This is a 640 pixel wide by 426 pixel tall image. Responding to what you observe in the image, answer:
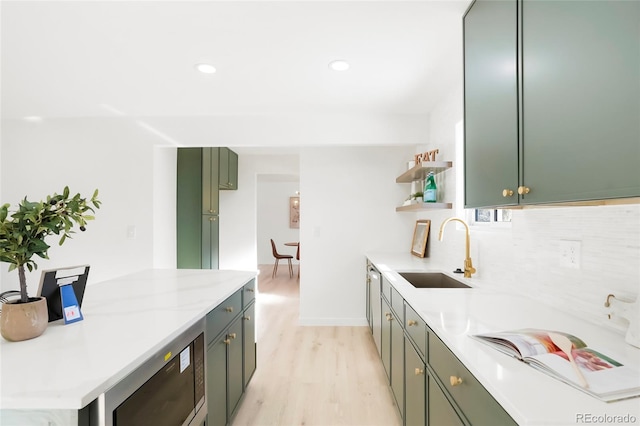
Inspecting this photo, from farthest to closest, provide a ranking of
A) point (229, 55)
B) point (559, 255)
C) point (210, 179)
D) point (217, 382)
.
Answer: point (210, 179) < point (229, 55) < point (217, 382) < point (559, 255)

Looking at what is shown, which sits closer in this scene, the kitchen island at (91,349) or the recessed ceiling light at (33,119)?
the kitchen island at (91,349)

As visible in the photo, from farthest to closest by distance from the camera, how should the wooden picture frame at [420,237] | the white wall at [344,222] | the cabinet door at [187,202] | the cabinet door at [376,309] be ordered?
the cabinet door at [187,202] < the white wall at [344,222] < the wooden picture frame at [420,237] < the cabinet door at [376,309]

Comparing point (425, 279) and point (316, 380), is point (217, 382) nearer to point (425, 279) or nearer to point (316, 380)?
point (316, 380)

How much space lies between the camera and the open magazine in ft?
2.44

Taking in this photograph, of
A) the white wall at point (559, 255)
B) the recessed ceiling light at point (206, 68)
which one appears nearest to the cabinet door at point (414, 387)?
the white wall at point (559, 255)

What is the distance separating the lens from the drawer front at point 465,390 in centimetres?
80

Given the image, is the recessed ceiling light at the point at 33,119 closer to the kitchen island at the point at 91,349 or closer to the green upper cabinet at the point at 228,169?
the green upper cabinet at the point at 228,169

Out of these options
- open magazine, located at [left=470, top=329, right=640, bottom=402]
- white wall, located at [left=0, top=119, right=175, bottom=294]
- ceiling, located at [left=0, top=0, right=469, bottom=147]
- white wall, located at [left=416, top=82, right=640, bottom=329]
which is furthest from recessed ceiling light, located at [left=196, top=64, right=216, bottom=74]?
open magazine, located at [left=470, top=329, right=640, bottom=402]

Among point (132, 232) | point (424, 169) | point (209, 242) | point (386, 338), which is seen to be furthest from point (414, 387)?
point (209, 242)

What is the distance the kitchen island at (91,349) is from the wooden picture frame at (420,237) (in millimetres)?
2121

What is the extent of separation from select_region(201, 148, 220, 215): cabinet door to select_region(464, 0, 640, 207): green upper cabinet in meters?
3.58

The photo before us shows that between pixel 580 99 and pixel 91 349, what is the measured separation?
1.58m

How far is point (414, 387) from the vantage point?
5.14 feet

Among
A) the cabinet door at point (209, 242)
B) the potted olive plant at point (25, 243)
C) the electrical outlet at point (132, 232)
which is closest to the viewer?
the potted olive plant at point (25, 243)
